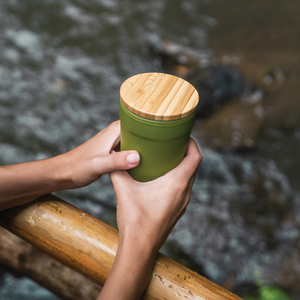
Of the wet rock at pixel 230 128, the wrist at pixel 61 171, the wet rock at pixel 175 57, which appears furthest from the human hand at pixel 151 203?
the wet rock at pixel 175 57

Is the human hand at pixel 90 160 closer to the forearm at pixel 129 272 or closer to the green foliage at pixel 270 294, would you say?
the forearm at pixel 129 272

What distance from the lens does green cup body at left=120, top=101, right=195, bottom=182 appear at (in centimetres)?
80

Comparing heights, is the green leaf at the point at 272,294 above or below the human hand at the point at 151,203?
below

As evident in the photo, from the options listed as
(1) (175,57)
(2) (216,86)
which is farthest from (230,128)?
(1) (175,57)

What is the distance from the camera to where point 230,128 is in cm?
321

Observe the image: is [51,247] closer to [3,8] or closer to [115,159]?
[115,159]

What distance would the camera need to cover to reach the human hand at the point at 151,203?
35.6 inches

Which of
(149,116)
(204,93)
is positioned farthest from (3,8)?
(149,116)

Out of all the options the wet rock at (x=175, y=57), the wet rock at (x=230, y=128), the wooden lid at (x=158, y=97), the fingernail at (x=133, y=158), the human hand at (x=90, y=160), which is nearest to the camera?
the wooden lid at (x=158, y=97)

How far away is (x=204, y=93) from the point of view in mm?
3432

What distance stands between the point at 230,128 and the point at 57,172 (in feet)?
8.24

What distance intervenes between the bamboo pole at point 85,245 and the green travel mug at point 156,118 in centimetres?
31

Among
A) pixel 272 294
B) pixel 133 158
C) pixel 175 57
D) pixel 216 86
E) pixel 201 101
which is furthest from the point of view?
pixel 175 57

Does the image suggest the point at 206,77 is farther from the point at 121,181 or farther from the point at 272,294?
the point at 121,181
